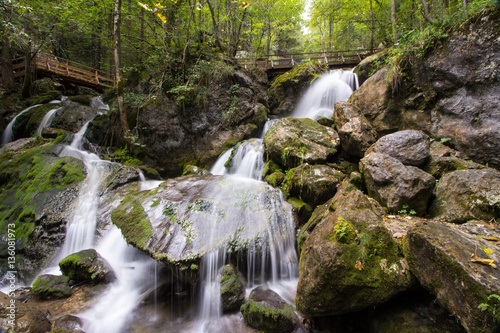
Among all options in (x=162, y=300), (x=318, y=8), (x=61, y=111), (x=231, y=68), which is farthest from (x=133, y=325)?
(x=318, y=8)

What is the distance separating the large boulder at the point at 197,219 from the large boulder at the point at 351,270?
1676mm

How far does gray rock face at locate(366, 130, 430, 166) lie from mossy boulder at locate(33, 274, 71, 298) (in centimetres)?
745

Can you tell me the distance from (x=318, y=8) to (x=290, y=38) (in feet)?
35.9

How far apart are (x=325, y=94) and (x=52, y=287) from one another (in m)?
11.9

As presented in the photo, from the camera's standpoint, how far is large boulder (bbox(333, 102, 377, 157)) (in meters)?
6.25

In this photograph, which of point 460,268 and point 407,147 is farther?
point 407,147

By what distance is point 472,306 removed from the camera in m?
2.13

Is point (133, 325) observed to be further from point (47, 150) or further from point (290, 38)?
point (290, 38)

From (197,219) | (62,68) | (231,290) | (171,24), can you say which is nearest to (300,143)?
(197,219)

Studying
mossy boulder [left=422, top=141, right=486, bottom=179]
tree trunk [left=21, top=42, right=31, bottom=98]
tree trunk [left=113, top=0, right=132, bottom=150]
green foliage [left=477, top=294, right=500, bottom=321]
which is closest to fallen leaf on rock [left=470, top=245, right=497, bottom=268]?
green foliage [left=477, top=294, right=500, bottom=321]

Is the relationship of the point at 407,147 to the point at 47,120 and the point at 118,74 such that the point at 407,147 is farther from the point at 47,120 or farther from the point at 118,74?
the point at 47,120

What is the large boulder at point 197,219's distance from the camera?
438 cm

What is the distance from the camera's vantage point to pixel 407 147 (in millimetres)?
5164

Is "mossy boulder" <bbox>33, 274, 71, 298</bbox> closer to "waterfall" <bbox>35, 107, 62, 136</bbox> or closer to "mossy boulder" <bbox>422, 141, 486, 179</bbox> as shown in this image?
"mossy boulder" <bbox>422, 141, 486, 179</bbox>
